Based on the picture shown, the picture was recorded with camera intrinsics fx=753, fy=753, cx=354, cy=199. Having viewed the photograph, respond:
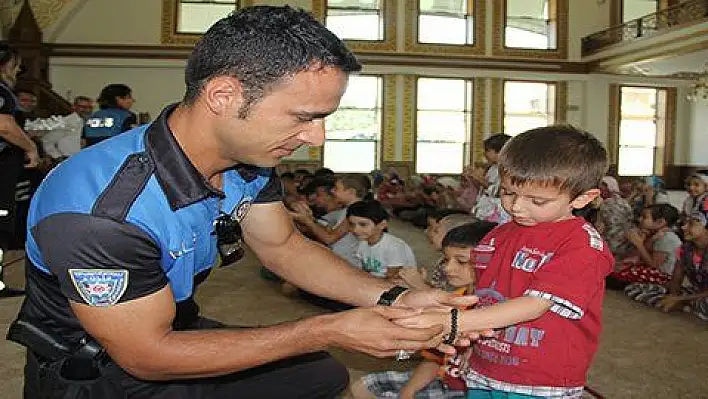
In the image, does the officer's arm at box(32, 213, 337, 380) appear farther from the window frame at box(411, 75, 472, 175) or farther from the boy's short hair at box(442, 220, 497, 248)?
the window frame at box(411, 75, 472, 175)

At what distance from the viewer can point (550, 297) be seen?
1735mm

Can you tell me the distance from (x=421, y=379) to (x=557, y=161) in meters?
1.08

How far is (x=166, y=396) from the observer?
1.73 meters

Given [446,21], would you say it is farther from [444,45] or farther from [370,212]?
[370,212]

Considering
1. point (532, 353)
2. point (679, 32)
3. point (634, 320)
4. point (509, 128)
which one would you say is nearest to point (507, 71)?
point (509, 128)

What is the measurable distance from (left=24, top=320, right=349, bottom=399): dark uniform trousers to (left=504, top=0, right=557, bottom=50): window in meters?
14.6

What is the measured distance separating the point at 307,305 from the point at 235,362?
312 cm

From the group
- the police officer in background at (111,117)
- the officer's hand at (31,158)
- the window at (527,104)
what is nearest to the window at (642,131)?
the window at (527,104)

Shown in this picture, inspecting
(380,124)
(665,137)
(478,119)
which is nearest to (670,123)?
(665,137)

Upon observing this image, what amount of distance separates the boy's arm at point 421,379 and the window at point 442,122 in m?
13.0

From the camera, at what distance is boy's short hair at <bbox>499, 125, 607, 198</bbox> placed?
72.0 inches

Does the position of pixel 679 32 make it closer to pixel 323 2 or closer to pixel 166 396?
pixel 323 2

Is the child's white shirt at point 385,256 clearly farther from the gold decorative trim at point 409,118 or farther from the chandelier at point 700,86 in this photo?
the gold decorative trim at point 409,118

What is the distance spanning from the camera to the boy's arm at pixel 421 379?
2582 millimetres
